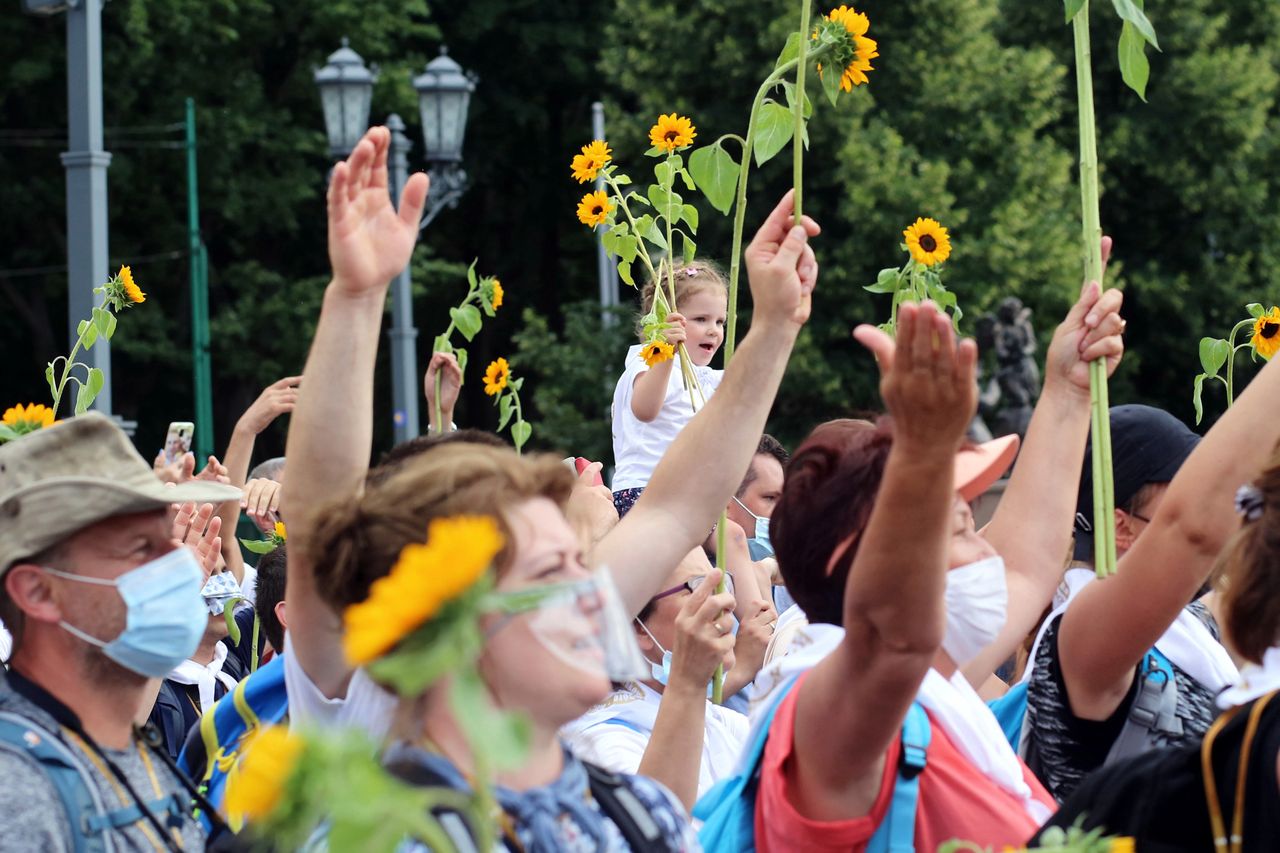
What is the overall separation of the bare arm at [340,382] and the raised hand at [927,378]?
2.61 feet

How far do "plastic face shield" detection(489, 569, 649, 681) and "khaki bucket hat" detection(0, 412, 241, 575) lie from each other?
90 cm

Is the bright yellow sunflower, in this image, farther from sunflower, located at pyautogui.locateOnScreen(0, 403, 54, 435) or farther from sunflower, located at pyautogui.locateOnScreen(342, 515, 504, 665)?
sunflower, located at pyautogui.locateOnScreen(342, 515, 504, 665)

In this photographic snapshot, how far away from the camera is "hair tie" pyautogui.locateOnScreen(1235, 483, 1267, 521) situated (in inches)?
94.6

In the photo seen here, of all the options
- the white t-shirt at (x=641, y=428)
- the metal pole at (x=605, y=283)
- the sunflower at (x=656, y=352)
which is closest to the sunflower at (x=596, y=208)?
the sunflower at (x=656, y=352)

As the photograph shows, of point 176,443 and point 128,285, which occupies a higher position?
point 128,285

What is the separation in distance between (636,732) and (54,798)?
147 cm

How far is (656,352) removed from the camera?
201 inches

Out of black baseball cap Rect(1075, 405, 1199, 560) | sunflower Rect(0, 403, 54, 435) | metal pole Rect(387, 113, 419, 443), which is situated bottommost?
metal pole Rect(387, 113, 419, 443)

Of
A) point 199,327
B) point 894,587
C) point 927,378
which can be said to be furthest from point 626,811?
point 199,327

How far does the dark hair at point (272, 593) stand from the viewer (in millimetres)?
4395

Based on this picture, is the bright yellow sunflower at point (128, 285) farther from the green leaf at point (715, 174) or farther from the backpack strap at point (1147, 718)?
the backpack strap at point (1147, 718)

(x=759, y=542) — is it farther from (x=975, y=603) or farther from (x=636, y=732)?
(x=975, y=603)

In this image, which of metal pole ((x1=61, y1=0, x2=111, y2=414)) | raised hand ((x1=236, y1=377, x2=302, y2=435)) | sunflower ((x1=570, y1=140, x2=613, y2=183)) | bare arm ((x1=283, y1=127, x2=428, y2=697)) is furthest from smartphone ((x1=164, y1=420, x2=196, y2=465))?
metal pole ((x1=61, y1=0, x2=111, y2=414))

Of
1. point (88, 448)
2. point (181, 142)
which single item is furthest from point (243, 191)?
point (88, 448)
